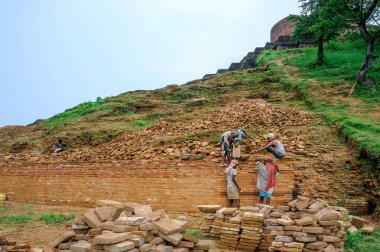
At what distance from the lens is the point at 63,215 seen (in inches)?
318

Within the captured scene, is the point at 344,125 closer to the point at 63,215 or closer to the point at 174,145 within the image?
the point at 174,145

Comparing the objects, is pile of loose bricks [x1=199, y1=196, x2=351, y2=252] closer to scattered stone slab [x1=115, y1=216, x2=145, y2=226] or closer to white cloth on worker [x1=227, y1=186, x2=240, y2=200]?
white cloth on worker [x1=227, y1=186, x2=240, y2=200]

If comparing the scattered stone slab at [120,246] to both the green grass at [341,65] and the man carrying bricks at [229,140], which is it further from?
the green grass at [341,65]

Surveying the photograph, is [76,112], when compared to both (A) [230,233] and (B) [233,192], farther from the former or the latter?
(A) [230,233]

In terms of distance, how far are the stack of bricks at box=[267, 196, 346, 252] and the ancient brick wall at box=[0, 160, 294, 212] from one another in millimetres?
2272

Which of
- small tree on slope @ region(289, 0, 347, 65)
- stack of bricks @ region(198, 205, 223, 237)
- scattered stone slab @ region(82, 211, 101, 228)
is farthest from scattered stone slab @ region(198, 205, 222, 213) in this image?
small tree on slope @ region(289, 0, 347, 65)

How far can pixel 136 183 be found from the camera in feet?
30.6

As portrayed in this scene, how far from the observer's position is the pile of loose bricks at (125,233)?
4.96 metres

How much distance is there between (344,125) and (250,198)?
425 cm

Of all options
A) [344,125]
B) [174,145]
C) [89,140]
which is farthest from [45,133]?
[344,125]

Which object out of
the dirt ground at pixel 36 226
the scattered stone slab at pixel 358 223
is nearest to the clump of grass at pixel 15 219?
the dirt ground at pixel 36 226

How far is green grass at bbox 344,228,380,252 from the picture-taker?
596 centimetres

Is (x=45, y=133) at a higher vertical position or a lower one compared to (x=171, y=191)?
higher

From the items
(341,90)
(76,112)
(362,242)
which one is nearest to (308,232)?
(362,242)
